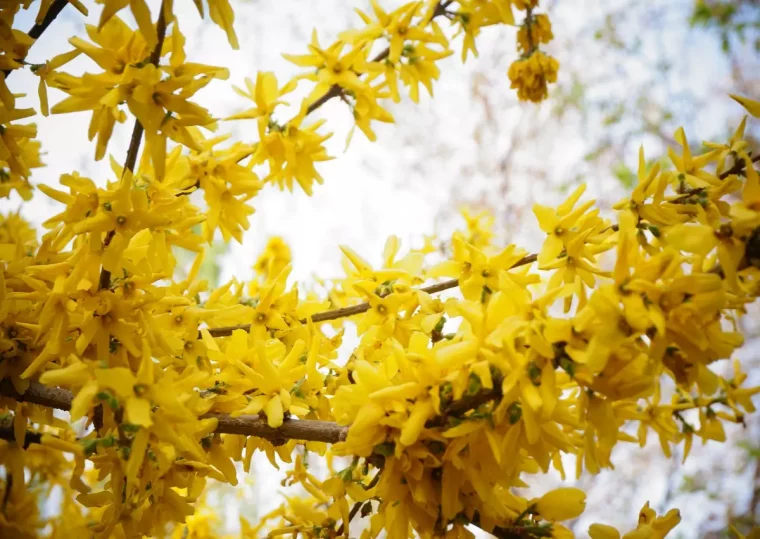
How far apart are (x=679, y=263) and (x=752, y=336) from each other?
4.86 m

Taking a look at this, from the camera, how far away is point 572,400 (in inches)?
32.2

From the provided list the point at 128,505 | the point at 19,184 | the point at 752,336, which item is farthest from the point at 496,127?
the point at 128,505

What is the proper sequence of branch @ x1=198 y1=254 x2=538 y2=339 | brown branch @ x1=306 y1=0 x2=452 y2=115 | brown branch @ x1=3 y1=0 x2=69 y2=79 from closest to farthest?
1. brown branch @ x1=3 y1=0 x2=69 y2=79
2. branch @ x1=198 y1=254 x2=538 y2=339
3. brown branch @ x1=306 y1=0 x2=452 y2=115

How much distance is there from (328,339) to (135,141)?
57cm

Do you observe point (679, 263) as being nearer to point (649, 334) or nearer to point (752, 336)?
Result: point (649, 334)

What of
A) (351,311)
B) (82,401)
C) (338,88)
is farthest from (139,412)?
(338,88)

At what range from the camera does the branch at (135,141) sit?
2.38ft

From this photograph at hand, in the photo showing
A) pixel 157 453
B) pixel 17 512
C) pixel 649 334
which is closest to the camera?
pixel 649 334

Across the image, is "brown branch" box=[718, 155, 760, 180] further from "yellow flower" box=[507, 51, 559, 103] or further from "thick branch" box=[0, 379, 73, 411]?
"thick branch" box=[0, 379, 73, 411]

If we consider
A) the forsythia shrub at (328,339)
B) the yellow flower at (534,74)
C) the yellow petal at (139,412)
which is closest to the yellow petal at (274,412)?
the forsythia shrub at (328,339)

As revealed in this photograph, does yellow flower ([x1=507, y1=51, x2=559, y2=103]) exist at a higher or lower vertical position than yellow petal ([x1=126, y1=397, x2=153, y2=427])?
higher

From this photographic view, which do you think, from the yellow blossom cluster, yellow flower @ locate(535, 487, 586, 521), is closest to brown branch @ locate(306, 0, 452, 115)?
the yellow blossom cluster

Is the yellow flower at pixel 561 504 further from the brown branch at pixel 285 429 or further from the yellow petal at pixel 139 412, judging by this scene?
the yellow petal at pixel 139 412

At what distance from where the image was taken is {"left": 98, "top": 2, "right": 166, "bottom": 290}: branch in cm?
73
